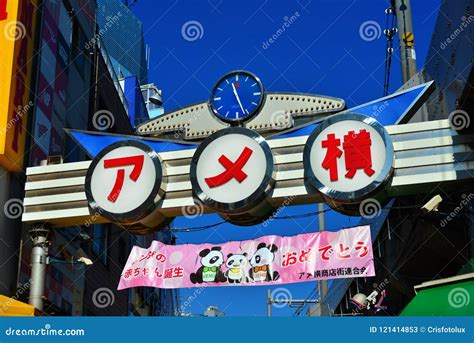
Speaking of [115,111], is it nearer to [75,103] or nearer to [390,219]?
[75,103]

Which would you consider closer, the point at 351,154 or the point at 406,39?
the point at 351,154

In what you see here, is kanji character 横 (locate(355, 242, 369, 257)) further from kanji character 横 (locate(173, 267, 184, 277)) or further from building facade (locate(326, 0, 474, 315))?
kanji character 横 (locate(173, 267, 184, 277))

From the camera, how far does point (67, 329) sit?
28.0 feet

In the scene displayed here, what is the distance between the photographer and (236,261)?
13688mm

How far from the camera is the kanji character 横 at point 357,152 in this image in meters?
12.8

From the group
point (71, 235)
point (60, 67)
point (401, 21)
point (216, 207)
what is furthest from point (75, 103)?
point (401, 21)

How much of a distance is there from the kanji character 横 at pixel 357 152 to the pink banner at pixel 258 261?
118 cm

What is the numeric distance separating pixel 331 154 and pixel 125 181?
4.25 meters

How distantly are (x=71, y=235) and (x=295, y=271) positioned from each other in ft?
23.3

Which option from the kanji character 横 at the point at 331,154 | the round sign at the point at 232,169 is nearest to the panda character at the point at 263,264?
the round sign at the point at 232,169

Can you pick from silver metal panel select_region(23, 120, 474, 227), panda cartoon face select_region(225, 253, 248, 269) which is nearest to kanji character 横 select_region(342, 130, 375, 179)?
silver metal panel select_region(23, 120, 474, 227)

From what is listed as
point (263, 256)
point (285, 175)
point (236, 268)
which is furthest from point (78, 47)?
point (263, 256)

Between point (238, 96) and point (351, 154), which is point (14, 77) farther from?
point (351, 154)

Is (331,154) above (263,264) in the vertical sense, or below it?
above
